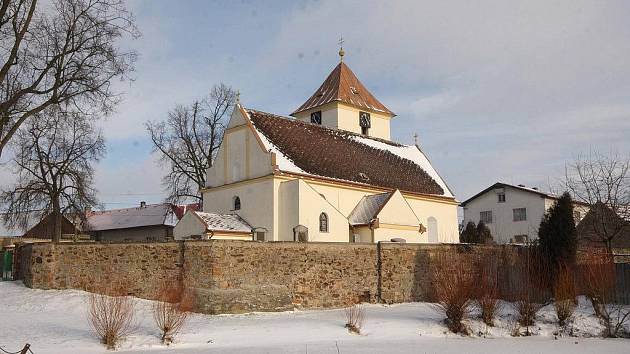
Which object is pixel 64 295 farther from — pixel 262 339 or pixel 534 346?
pixel 534 346

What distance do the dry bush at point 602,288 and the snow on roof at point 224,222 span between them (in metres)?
15.0

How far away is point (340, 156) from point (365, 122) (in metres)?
11.0

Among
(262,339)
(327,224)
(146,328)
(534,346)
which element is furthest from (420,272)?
(146,328)

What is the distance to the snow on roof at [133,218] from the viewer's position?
52.6 metres

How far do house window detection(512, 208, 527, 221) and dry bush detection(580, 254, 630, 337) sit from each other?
32.2m

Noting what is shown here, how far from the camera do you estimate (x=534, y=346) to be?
58.3 ft

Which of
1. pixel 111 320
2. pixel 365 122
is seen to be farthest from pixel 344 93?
pixel 111 320

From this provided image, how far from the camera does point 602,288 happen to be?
21156 millimetres

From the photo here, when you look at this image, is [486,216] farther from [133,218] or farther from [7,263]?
[7,263]

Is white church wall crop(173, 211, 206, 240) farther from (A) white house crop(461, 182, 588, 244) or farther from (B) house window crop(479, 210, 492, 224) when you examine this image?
(B) house window crop(479, 210, 492, 224)

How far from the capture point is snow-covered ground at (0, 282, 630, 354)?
16047mm

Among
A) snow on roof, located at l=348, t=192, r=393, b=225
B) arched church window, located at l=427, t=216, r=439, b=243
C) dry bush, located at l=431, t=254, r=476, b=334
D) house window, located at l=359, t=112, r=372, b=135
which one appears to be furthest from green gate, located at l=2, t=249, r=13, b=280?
house window, located at l=359, t=112, r=372, b=135

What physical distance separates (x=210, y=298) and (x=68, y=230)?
40.3m

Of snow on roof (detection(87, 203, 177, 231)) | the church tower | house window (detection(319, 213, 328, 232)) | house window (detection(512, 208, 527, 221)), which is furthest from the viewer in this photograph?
house window (detection(512, 208, 527, 221))
